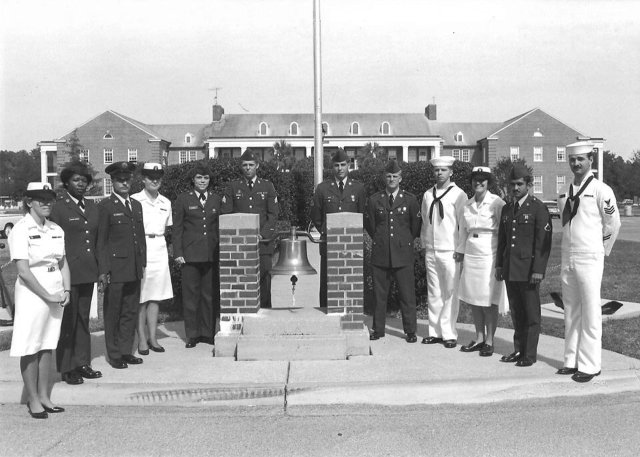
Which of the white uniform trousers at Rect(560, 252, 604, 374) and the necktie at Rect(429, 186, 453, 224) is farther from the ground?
the necktie at Rect(429, 186, 453, 224)

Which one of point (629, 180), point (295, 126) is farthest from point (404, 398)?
point (629, 180)

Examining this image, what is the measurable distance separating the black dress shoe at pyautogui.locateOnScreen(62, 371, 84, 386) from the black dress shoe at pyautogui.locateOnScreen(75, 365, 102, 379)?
10cm

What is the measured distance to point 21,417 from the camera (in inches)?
199

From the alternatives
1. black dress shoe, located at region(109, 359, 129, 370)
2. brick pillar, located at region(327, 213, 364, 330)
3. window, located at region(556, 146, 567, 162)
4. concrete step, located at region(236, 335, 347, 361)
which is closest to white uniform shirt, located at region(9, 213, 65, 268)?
black dress shoe, located at region(109, 359, 129, 370)

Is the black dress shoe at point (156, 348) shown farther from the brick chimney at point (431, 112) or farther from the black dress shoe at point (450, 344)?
the brick chimney at point (431, 112)

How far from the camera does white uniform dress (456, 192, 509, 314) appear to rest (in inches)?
259

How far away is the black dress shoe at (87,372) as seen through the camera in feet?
19.1

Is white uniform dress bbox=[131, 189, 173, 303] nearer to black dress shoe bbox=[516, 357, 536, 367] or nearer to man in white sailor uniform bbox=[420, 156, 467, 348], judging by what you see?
man in white sailor uniform bbox=[420, 156, 467, 348]

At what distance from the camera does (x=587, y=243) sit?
5652 millimetres

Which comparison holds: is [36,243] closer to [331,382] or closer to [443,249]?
[331,382]

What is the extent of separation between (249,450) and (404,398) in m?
1.49

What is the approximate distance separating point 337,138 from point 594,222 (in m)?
66.8

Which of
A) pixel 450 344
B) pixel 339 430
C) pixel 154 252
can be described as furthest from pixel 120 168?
pixel 450 344

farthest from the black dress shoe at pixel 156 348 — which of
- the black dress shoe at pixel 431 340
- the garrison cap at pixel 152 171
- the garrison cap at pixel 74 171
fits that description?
the black dress shoe at pixel 431 340
